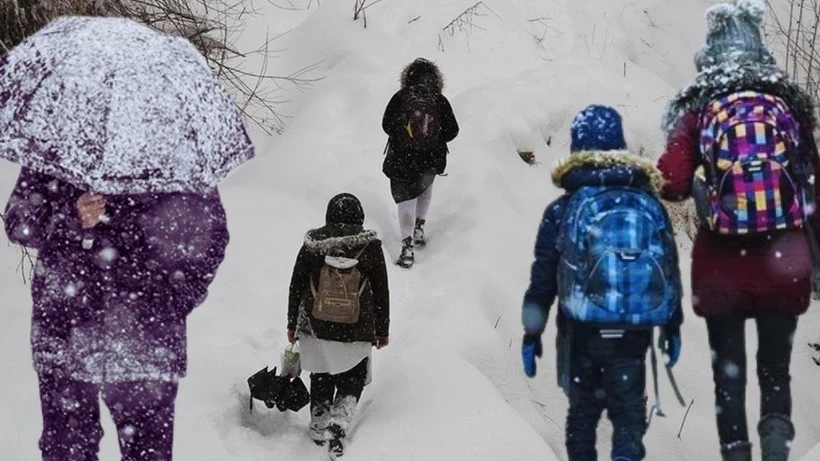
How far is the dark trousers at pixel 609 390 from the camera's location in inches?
150

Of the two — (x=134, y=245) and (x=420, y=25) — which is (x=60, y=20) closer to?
(x=134, y=245)

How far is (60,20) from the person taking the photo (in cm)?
335

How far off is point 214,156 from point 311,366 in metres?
2.38

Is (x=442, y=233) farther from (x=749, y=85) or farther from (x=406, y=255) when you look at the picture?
(x=749, y=85)

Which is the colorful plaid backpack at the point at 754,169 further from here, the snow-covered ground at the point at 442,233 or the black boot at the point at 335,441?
the black boot at the point at 335,441

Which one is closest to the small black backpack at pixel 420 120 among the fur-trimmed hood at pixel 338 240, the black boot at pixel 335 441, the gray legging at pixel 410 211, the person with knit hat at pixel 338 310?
the gray legging at pixel 410 211

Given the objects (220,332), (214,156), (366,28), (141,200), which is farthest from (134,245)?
(366,28)

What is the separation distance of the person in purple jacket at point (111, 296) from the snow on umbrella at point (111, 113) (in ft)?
0.44

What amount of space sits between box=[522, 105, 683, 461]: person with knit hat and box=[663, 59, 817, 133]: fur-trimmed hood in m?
0.37

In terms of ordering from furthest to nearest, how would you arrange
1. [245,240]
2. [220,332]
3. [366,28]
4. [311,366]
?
[366,28]
[245,240]
[220,332]
[311,366]

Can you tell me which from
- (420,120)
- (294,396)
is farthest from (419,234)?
(294,396)

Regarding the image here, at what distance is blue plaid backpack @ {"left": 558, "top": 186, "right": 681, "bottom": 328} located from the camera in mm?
3705

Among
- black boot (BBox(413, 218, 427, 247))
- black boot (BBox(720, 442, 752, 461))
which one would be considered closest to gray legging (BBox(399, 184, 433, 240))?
black boot (BBox(413, 218, 427, 247))

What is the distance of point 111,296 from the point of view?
3.24 meters
